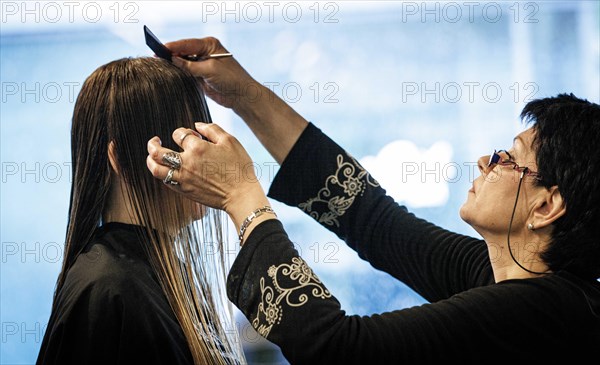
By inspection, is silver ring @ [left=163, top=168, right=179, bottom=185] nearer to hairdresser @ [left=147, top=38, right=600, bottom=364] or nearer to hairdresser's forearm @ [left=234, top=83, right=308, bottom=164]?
hairdresser @ [left=147, top=38, right=600, bottom=364]

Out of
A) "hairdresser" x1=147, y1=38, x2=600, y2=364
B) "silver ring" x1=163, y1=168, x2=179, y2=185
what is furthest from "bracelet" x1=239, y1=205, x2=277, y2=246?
"silver ring" x1=163, y1=168, x2=179, y2=185

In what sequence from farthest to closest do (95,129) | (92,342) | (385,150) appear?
(385,150), (95,129), (92,342)

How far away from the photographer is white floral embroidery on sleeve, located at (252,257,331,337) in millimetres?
1368

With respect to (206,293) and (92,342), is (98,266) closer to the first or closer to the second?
(92,342)

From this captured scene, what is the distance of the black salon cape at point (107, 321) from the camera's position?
1.35 meters

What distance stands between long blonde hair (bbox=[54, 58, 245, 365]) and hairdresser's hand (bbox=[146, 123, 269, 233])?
0.10 m

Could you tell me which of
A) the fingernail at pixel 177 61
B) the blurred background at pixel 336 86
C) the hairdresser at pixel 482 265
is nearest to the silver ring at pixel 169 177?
the hairdresser at pixel 482 265

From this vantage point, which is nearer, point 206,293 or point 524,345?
point 524,345

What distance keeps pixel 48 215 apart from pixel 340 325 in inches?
42.1

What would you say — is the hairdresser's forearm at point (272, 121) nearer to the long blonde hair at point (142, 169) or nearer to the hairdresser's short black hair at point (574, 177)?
the long blonde hair at point (142, 169)

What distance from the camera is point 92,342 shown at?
4.42 feet

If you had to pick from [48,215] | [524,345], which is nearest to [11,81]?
[48,215]

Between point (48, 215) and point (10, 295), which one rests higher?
point (48, 215)

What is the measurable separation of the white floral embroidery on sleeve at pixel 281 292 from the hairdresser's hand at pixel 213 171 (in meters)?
0.12
